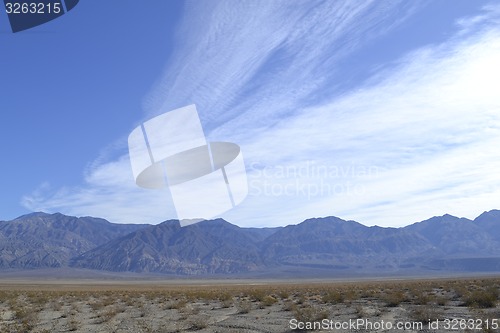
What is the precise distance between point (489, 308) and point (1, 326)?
2075 centimetres

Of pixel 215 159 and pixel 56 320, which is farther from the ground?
pixel 215 159

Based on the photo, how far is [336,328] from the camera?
15.1 meters

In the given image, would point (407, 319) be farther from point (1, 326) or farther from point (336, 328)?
point (1, 326)

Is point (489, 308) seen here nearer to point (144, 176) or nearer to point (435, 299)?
point (435, 299)

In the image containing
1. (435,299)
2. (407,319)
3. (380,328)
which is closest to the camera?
(380,328)

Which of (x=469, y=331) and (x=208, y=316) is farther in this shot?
(x=208, y=316)

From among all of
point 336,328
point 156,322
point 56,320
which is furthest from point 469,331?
point 56,320

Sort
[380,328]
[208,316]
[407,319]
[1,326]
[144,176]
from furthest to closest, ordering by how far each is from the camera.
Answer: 1. [208,316]
2. [1,326]
3. [407,319]
4. [380,328]
5. [144,176]

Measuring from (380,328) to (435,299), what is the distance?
8.89 metres

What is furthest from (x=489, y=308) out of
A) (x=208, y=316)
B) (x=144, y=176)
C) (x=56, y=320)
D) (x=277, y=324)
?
(x=56, y=320)

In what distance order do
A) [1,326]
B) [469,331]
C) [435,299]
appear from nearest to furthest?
[469,331]
[1,326]
[435,299]

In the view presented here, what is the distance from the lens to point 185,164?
1178 centimetres

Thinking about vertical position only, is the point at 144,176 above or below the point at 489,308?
above

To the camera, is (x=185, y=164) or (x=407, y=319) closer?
(x=185, y=164)
